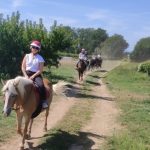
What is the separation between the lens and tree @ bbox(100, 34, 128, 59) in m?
94.7

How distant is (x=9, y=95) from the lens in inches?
386

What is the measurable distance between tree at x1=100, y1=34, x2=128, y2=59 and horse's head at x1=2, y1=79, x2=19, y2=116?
82.8 m

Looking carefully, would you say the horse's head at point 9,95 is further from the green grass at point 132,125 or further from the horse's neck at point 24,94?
the green grass at point 132,125

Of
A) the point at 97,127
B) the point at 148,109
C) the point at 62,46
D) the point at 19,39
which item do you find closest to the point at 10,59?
the point at 19,39

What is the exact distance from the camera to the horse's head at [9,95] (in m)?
9.73

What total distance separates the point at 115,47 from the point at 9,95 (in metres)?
94.6

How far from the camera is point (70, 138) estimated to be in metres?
11.8

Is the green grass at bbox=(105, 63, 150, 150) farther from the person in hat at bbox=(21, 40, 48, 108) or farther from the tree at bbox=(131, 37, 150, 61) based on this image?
the tree at bbox=(131, 37, 150, 61)

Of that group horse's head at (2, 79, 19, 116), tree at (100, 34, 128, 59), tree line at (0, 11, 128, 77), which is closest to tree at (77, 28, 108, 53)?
tree at (100, 34, 128, 59)

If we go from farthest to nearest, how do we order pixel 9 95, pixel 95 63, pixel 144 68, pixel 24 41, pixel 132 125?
pixel 95 63
pixel 144 68
pixel 24 41
pixel 132 125
pixel 9 95

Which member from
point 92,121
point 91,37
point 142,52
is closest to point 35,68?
point 92,121

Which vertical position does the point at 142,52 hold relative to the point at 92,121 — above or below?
above

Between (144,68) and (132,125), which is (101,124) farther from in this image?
Result: (144,68)

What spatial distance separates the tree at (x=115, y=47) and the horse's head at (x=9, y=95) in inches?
3261
